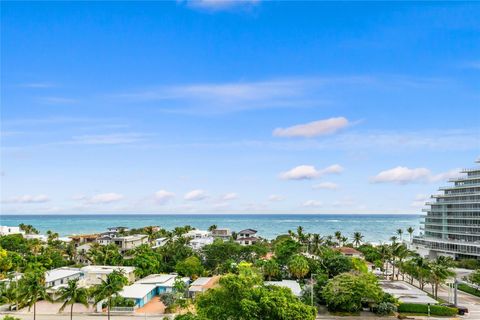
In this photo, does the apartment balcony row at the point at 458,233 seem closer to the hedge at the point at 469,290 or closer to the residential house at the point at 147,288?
the hedge at the point at 469,290

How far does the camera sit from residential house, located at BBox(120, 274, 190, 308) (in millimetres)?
56156

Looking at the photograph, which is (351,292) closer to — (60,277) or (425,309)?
(425,309)

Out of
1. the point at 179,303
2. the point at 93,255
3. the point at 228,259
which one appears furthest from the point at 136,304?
the point at 93,255

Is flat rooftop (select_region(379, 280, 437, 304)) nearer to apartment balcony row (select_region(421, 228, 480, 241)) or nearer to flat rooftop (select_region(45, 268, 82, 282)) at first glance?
apartment balcony row (select_region(421, 228, 480, 241))

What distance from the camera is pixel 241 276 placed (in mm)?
34188

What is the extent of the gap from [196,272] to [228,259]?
700 cm

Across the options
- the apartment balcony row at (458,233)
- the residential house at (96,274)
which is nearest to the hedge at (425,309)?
the residential house at (96,274)

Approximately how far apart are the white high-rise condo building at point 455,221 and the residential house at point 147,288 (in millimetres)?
62345

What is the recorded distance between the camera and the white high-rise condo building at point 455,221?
94.4 m

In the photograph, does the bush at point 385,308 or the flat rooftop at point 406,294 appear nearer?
the bush at point 385,308

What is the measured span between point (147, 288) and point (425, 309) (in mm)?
35359

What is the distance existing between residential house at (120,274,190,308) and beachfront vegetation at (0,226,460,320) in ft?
5.02

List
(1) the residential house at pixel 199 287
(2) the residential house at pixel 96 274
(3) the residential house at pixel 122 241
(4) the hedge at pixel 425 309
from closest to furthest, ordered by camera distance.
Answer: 1. (4) the hedge at pixel 425 309
2. (1) the residential house at pixel 199 287
3. (2) the residential house at pixel 96 274
4. (3) the residential house at pixel 122 241

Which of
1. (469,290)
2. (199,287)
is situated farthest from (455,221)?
(199,287)
